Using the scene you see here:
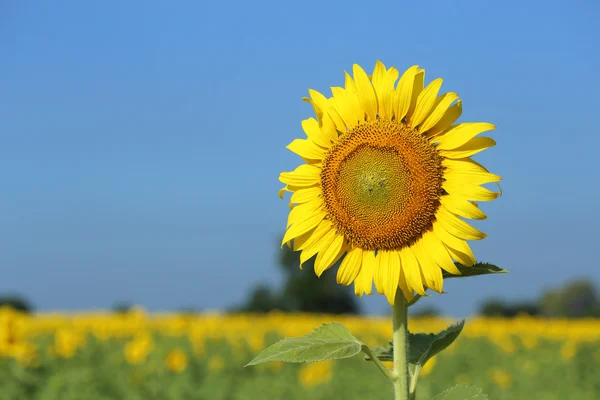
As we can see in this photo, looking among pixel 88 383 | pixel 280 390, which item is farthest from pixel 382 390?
pixel 88 383

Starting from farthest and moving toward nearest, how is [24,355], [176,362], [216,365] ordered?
[216,365]
[176,362]
[24,355]

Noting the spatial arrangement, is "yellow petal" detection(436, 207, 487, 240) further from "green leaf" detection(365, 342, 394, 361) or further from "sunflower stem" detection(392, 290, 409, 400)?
"green leaf" detection(365, 342, 394, 361)

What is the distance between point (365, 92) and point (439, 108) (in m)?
0.25

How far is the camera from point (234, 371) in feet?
36.1

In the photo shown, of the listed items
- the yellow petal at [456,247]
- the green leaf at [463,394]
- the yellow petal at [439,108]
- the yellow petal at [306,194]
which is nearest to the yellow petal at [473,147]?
the yellow petal at [439,108]

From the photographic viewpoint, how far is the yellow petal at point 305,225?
2316mm

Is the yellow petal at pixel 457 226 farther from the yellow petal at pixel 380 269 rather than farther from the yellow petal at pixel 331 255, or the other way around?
the yellow petal at pixel 331 255

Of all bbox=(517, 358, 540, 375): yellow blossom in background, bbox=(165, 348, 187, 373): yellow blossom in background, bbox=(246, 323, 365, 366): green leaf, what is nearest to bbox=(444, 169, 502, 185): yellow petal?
bbox=(246, 323, 365, 366): green leaf

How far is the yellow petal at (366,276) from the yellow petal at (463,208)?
11.6 inches

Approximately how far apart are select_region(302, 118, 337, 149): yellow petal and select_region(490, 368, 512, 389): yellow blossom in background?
9.90m

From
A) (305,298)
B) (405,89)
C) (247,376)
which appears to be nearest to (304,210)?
(405,89)

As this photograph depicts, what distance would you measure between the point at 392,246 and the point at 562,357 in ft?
42.0

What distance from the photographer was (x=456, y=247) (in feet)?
6.98

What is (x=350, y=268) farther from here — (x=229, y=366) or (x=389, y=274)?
(x=229, y=366)
